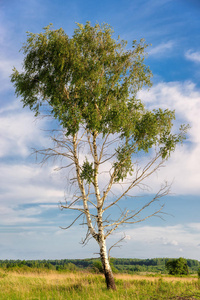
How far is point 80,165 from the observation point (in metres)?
13.7

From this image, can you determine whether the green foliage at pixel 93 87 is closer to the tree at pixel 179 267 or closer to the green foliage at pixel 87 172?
the green foliage at pixel 87 172

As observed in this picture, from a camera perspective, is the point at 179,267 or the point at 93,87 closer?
the point at 93,87

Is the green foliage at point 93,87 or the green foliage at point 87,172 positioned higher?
the green foliage at point 93,87

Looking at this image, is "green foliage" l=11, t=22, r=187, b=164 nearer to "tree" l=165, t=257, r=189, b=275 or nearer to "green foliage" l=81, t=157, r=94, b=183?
"green foliage" l=81, t=157, r=94, b=183

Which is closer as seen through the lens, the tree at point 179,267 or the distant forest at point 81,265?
the distant forest at point 81,265

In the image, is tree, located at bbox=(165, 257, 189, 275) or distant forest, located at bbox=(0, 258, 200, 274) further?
tree, located at bbox=(165, 257, 189, 275)

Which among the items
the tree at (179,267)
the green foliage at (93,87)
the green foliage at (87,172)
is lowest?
the tree at (179,267)

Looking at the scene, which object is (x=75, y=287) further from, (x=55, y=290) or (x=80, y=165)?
(x=80, y=165)

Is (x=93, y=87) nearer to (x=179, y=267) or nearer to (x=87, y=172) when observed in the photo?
(x=87, y=172)

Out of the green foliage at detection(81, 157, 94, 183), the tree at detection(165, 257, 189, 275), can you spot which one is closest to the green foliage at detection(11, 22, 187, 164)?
the green foliage at detection(81, 157, 94, 183)

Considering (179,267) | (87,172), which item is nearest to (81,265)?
(87,172)

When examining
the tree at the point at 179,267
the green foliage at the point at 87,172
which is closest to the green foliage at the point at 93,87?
the green foliage at the point at 87,172

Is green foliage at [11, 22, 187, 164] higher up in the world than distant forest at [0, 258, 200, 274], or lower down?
higher up

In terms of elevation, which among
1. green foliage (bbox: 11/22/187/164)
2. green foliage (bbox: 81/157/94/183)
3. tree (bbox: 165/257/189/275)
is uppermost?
green foliage (bbox: 11/22/187/164)
